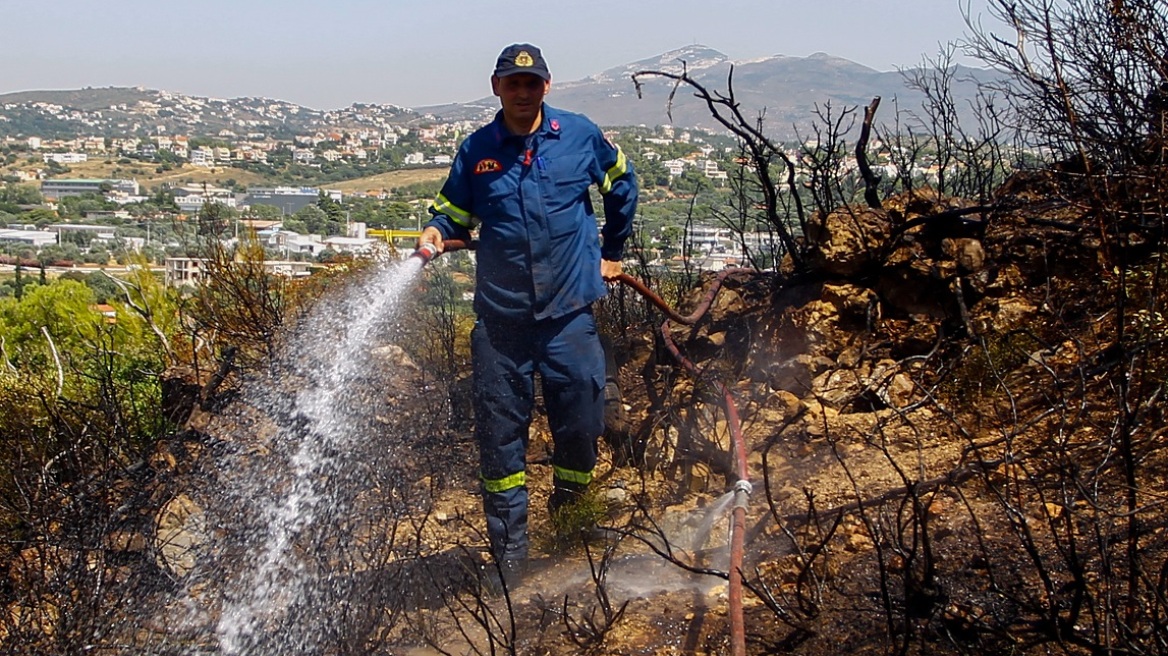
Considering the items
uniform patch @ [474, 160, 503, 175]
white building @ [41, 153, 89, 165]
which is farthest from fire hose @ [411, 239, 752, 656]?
white building @ [41, 153, 89, 165]

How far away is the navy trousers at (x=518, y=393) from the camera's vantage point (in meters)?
4.15

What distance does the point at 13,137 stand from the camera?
98.8 meters

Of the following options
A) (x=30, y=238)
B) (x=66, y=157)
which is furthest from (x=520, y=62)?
(x=66, y=157)

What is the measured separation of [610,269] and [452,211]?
0.74m

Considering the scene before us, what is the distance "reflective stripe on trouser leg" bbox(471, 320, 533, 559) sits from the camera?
4141mm

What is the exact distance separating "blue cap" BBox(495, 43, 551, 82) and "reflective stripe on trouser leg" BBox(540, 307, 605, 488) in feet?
3.18

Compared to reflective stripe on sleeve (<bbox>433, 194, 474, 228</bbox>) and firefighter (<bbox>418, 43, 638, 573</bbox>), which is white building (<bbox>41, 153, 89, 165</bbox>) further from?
firefighter (<bbox>418, 43, 638, 573</bbox>)

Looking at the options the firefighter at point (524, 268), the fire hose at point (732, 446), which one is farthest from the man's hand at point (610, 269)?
the firefighter at point (524, 268)

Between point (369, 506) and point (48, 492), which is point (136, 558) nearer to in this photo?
point (48, 492)

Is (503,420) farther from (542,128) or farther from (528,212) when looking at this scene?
(542,128)

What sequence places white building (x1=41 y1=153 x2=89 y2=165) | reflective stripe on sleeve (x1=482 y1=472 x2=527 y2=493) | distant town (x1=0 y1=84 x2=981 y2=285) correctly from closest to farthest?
reflective stripe on sleeve (x1=482 y1=472 x2=527 y2=493), distant town (x1=0 y1=84 x2=981 y2=285), white building (x1=41 y1=153 x2=89 y2=165)

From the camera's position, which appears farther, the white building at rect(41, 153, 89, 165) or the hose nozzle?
the white building at rect(41, 153, 89, 165)

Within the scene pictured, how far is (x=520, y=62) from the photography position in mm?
3973

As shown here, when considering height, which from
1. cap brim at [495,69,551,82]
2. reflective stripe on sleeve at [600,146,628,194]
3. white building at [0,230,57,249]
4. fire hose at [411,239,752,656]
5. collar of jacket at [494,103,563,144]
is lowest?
white building at [0,230,57,249]
